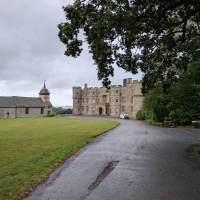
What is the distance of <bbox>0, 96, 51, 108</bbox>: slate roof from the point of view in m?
53.0

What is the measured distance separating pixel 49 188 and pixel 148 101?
33452 millimetres

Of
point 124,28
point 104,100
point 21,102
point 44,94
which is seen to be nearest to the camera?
point 124,28

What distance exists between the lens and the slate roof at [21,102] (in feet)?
174

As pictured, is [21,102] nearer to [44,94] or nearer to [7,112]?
[7,112]

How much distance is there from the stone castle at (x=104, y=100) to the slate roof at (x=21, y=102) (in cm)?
1578

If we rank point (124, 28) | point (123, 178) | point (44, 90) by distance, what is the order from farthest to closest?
point (44, 90) → point (124, 28) → point (123, 178)

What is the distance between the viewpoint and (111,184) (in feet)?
19.6

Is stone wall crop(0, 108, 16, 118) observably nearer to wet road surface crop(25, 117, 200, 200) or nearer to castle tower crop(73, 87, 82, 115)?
castle tower crop(73, 87, 82, 115)

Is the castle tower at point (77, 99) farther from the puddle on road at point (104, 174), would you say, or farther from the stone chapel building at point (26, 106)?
the puddle on road at point (104, 174)

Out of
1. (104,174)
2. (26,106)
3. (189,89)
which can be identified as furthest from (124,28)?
(26,106)

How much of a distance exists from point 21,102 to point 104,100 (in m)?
28.5

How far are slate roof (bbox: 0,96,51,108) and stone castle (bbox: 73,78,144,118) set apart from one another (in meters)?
15.8

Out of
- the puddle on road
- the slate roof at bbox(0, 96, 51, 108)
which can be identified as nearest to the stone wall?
the slate roof at bbox(0, 96, 51, 108)

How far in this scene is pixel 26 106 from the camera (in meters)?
56.5
